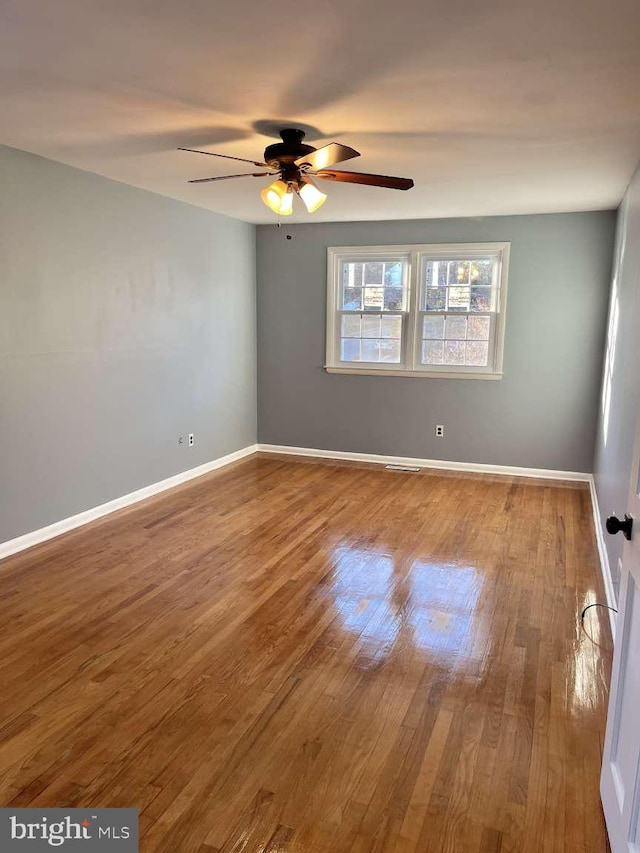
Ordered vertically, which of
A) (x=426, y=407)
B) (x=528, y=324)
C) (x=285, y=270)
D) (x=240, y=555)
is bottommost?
(x=240, y=555)

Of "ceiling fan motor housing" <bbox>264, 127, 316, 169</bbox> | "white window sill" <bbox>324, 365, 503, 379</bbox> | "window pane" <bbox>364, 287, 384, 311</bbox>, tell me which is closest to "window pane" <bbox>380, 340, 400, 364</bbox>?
"white window sill" <bbox>324, 365, 503, 379</bbox>

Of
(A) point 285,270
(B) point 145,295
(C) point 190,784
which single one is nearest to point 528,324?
(A) point 285,270

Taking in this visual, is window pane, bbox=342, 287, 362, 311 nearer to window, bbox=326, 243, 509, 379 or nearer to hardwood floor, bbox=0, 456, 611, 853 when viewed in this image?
window, bbox=326, 243, 509, 379

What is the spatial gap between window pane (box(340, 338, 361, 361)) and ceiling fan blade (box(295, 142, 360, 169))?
351 centimetres

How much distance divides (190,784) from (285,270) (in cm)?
546

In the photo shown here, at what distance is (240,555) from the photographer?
395 centimetres

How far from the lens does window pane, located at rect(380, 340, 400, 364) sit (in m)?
A: 6.39

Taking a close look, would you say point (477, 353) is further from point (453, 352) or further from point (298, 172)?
point (298, 172)

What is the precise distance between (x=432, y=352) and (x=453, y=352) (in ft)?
0.70

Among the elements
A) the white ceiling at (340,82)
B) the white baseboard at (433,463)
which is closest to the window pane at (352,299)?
the white baseboard at (433,463)

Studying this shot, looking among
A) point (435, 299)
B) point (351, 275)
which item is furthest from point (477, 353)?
point (351, 275)

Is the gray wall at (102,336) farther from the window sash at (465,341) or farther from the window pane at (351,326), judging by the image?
the window sash at (465,341)

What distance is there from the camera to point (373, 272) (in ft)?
20.9

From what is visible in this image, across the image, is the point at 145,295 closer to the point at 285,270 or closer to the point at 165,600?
the point at 285,270
